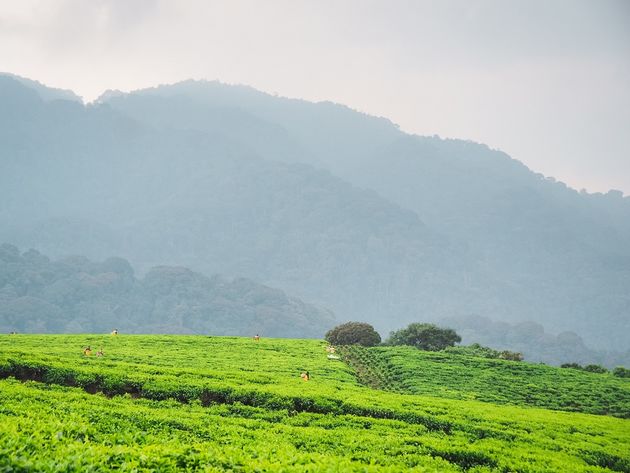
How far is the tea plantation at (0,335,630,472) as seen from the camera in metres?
12.5

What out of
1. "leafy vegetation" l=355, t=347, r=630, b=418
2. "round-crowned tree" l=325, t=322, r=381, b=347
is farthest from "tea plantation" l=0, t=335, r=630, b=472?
"round-crowned tree" l=325, t=322, r=381, b=347

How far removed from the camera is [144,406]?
23.0m

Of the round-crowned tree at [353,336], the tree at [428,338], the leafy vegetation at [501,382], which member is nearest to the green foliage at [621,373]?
the leafy vegetation at [501,382]

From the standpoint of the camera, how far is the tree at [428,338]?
235ft

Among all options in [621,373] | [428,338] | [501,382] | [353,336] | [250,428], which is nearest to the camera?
[250,428]

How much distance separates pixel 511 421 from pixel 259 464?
1864 centimetres

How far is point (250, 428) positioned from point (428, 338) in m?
55.7

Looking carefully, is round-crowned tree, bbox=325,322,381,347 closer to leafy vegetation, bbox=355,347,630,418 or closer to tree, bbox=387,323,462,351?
leafy vegetation, bbox=355,347,630,418

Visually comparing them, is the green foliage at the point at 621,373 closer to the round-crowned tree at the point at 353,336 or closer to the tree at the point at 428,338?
the tree at the point at 428,338

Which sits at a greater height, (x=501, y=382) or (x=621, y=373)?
(x=621, y=373)

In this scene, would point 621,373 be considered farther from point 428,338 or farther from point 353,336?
point 353,336

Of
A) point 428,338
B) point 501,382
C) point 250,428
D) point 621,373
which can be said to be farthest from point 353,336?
point 250,428

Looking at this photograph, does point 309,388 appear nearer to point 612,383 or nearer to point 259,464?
point 259,464

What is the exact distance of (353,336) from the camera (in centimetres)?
6366
